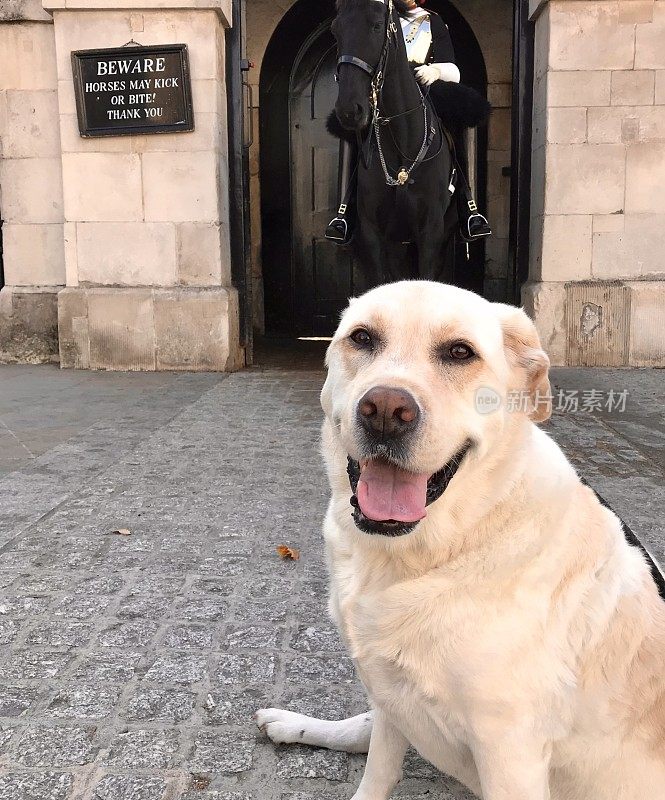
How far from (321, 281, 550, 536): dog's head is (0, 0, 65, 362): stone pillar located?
8840 millimetres

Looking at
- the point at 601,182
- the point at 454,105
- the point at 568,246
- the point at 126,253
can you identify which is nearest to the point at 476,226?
the point at 454,105

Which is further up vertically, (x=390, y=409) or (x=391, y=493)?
(x=390, y=409)

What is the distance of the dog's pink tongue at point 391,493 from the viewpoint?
1623 millimetres

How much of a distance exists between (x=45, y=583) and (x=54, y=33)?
8.32 meters


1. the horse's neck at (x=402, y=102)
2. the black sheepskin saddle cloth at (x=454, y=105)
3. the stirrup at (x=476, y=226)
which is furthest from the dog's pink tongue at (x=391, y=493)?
the stirrup at (x=476, y=226)

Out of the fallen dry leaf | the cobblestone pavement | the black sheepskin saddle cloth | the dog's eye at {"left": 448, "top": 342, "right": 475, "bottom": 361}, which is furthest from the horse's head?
the dog's eye at {"left": 448, "top": 342, "right": 475, "bottom": 361}

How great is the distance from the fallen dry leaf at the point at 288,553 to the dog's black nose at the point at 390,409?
1942 millimetres

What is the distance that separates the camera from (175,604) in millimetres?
2934

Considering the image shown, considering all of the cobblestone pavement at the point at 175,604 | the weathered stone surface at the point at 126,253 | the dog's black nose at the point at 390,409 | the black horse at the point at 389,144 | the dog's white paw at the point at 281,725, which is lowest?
the cobblestone pavement at the point at 175,604

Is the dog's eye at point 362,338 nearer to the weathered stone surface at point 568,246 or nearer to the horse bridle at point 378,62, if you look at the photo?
the horse bridle at point 378,62

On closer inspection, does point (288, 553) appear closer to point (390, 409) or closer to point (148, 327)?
point (390, 409)

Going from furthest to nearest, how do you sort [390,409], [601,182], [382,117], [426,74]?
[601,182]
[426,74]
[382,117]
[390,409]

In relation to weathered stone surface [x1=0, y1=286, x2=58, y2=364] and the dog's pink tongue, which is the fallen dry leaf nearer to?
the dog's pink tongue

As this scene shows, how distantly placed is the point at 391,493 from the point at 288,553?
6.08ft
